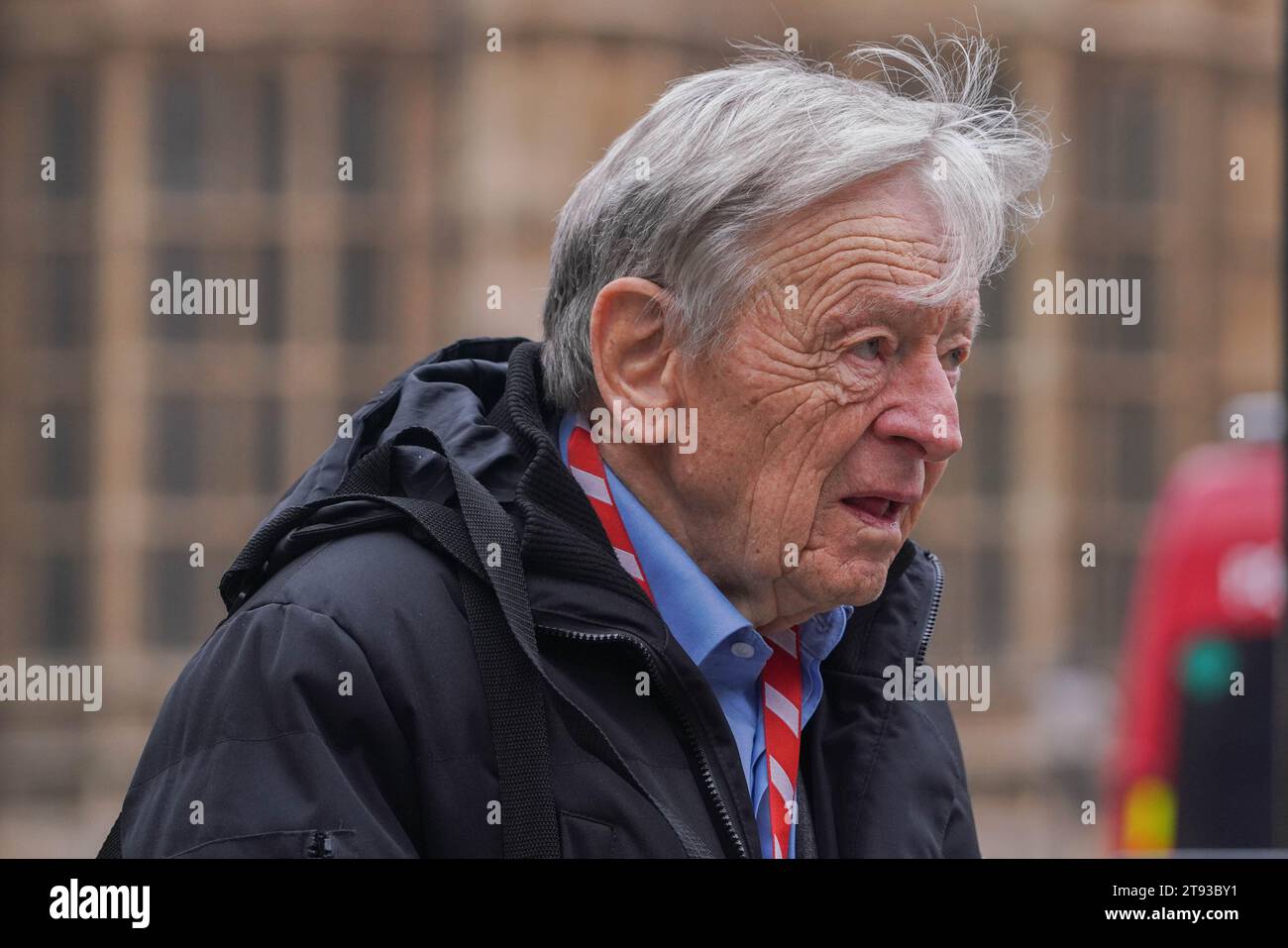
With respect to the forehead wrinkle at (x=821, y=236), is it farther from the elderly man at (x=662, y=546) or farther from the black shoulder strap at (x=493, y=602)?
the black shoulder strap at (x=493, y=602)

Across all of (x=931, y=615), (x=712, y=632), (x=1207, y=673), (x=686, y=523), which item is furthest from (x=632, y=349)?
(x=1207, y=673)

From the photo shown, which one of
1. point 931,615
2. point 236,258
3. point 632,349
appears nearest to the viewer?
point 632,349

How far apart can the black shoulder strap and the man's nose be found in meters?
0.52

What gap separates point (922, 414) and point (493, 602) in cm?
61

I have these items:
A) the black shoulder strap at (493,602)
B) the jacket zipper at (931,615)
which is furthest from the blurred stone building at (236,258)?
the black shoulder strap at (493,602)

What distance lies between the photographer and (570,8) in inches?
451

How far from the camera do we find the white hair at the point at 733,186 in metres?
2.31

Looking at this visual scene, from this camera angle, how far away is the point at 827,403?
92.7 inches

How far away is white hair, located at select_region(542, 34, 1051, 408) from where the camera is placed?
2.31 metres

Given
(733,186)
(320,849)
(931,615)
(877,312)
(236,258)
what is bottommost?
(320,849)

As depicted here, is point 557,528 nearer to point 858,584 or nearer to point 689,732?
point 689,732

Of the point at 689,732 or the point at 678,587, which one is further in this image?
the point at 678,587

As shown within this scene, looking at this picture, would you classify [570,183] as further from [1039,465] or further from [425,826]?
[425,826]
